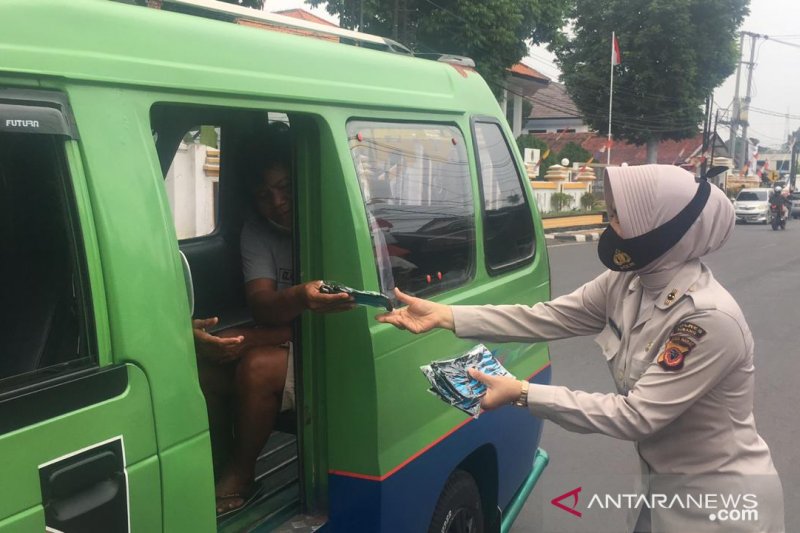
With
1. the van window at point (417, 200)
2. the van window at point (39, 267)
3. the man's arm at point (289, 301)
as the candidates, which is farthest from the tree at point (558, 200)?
the van window at point (39, 267)

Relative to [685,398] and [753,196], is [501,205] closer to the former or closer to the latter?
[685,398]

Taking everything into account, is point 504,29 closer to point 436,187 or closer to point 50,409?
point 436,187

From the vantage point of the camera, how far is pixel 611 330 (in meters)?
2.20

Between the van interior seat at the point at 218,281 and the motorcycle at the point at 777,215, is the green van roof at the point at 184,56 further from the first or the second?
the motorcycle at the point at 777,215

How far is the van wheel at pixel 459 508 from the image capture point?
8.68 feet

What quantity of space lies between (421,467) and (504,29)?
58.6 ft

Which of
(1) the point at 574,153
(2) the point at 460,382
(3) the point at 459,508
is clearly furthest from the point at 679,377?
(1) the point at 574,153

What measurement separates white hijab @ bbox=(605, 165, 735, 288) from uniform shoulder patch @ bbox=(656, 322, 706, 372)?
15cm

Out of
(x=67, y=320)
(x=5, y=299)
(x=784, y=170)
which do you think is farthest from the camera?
(x=784, y=170)

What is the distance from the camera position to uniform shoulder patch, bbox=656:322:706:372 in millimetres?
1815

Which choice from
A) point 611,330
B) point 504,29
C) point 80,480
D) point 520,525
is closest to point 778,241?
point 504,29

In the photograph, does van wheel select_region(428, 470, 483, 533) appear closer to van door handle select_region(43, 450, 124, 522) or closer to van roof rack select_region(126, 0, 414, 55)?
van door handle select_region(43, 450, 124, 522)

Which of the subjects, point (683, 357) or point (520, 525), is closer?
point (683, 357)

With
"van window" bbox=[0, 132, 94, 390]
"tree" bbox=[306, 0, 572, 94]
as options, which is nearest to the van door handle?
"van window" bbox=[0, 132, 94, 390]
